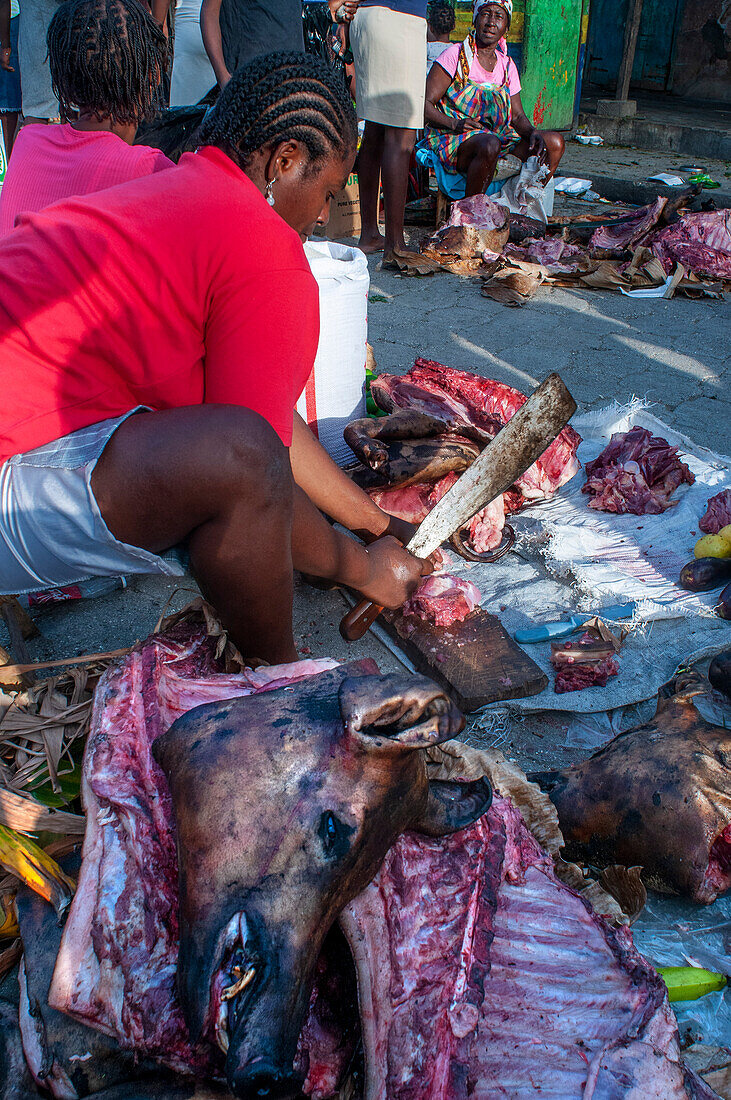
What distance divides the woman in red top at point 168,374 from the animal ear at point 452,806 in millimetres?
729

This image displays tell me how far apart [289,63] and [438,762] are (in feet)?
6.05

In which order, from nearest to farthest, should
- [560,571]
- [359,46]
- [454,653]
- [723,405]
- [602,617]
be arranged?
[454,653]
[602,617]
[560,571]
[723,405]
[359,46]

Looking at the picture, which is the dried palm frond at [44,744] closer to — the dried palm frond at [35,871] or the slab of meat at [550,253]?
the dried palm frond at [35,871]

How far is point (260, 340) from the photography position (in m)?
A: 1.87

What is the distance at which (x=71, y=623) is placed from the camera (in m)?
2.78

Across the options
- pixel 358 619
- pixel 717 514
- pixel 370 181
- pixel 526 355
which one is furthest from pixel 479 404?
pixel 370 181

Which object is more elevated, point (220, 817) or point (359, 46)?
point (359, 46)

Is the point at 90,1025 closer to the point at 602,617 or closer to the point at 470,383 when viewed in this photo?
the point at 602,617

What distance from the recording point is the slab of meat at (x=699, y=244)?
21.7 ft

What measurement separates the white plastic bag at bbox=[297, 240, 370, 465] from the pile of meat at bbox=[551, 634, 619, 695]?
4.46 feet

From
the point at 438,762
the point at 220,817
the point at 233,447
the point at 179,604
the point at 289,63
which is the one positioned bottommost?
the point at 179,604

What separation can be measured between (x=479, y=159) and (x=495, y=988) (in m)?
7.43

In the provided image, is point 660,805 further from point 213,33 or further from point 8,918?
point 213,33

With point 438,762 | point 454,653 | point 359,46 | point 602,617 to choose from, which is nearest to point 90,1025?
point 438,762
